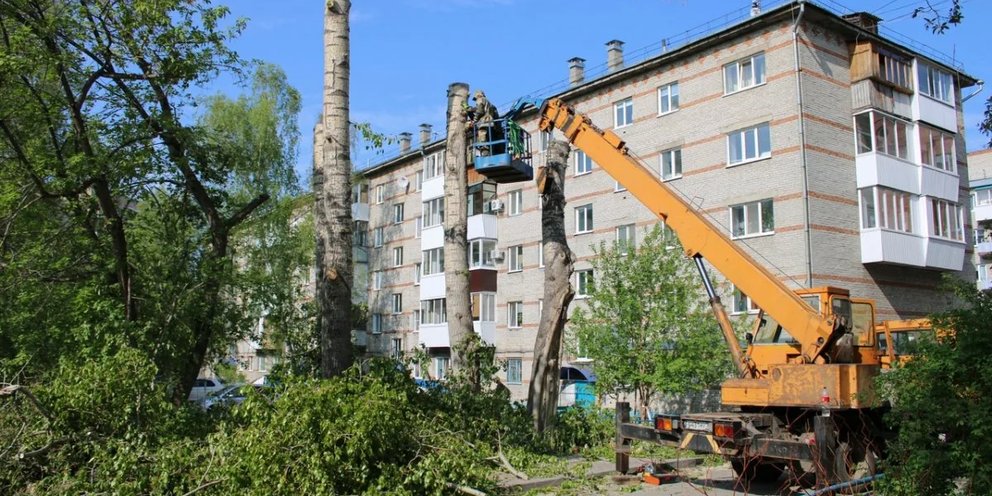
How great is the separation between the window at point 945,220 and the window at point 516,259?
652 inches

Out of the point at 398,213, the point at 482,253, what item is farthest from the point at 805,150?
the point at 398,213

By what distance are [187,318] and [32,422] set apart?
429 cm

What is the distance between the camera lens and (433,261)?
41.5m

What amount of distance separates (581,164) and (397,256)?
1691 cm

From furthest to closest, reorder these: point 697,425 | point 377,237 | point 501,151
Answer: point 377,237
point 501,151
point 697,425

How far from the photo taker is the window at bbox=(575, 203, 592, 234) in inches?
1277

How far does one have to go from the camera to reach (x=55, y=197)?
11.9 m

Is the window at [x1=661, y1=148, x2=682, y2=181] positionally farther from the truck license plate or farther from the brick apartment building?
the truck license plate

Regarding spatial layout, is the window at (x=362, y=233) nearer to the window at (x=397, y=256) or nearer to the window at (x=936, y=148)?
the window at (x=397, y=256)

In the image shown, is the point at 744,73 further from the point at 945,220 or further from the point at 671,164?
the point at 945,220

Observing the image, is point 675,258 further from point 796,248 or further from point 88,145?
point 88,145

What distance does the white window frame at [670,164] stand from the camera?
29.0 meters

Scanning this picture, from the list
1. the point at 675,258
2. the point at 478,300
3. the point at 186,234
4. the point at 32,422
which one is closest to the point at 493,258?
the point at 478,300

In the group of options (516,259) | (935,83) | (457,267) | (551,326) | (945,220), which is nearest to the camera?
(457,267)
